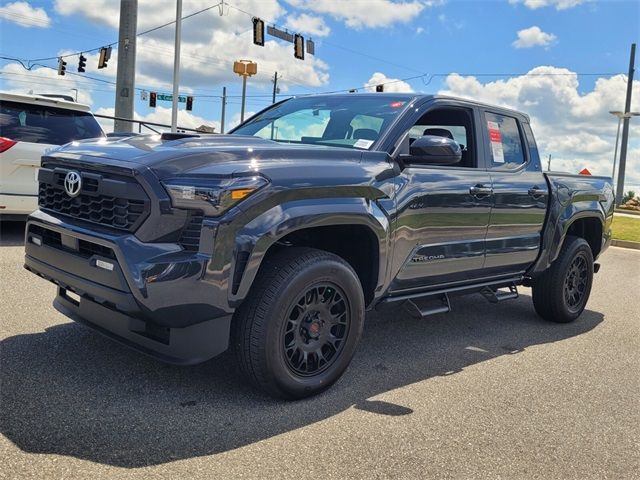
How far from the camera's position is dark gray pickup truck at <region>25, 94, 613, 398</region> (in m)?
2.93

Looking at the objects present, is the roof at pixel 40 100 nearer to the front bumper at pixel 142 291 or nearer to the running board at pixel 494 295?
the front bumper at pixel 142 291

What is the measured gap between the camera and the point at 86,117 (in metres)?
7.52

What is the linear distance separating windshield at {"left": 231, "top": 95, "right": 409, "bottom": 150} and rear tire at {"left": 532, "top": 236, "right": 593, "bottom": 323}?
8.20 feet

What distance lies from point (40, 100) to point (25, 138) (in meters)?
0.52

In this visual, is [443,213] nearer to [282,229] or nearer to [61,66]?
[282,229]

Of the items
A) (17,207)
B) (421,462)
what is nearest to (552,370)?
(421,462)

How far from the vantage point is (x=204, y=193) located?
2.93 m

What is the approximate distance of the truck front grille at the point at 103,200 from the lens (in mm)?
2967

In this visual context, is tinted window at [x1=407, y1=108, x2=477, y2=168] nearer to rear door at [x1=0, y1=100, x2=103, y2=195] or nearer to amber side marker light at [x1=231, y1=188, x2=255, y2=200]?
amber side marker light at [x1=231, y1=188, x2=255, y2=200]

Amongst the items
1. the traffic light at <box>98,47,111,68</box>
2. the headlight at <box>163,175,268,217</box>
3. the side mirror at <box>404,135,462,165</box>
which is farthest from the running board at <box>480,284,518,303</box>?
the traffic light at <box>98,47,111,68</box>


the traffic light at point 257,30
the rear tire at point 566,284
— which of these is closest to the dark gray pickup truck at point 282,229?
the rear tire at point 566,284

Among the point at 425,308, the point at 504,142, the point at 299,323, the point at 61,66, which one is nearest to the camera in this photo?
the point at 299,323

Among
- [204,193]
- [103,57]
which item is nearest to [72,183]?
[204,193]

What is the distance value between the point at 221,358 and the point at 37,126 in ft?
15.0
